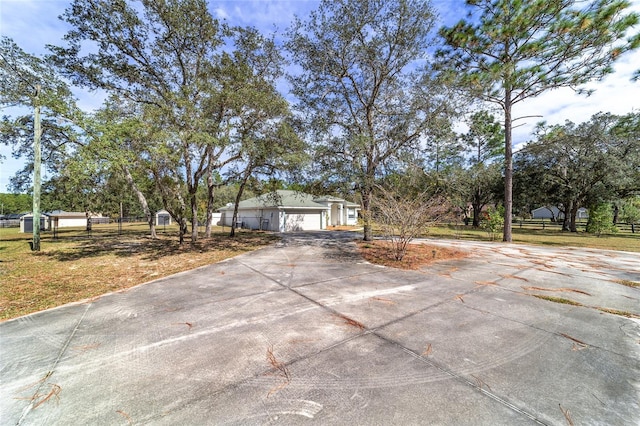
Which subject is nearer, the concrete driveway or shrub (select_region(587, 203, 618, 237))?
the concrete driveway

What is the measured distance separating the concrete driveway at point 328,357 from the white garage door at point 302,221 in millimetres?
16891

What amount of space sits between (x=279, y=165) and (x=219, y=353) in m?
9.40

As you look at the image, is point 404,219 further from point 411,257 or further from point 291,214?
point 291,214

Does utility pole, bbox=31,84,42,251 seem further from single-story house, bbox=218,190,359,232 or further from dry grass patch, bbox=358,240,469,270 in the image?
dry grass patch, bbox=358,240,469,270

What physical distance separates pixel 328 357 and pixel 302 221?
67.0 feet

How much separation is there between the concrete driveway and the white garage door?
16.9 m

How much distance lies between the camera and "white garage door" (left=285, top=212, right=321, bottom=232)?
22.3 metres

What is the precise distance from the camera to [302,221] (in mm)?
23109

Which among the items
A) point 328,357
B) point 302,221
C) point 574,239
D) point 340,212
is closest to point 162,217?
point 302,221

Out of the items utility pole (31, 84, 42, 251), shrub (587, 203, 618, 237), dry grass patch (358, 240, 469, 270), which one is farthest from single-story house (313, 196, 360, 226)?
utility pole (31, 84, 42, 251)

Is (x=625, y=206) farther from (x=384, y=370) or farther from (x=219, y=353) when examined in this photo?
(x=219, y=353)

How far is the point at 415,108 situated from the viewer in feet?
37.0

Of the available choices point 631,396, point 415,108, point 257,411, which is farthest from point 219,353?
point 415,108

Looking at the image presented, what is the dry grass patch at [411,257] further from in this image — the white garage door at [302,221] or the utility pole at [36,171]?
the utility pole at [36,171]
